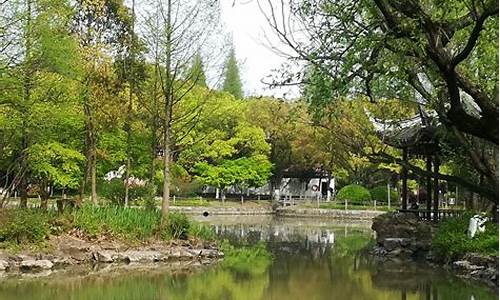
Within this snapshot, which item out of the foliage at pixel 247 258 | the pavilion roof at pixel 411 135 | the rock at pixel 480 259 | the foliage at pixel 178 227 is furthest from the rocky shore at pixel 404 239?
the foliage at pixel 178 227

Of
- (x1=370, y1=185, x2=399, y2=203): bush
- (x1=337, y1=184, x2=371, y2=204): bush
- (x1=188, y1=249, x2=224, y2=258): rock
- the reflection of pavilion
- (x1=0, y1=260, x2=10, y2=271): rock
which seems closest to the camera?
(x1=0, y1=260, x2=10, y2=271): rock

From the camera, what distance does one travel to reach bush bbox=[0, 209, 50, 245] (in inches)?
518

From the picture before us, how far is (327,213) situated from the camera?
34.5 m

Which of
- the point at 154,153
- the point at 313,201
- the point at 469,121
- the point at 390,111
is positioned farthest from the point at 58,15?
the point at 313,201

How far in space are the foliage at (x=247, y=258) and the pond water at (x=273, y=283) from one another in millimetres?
41

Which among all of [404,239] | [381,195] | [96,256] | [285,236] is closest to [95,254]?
[96,256]

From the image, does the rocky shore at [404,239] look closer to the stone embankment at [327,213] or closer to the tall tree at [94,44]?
the tall tree at [94,44]

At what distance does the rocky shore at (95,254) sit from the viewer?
502 inches

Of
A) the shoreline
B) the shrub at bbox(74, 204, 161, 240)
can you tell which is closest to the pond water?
the shoreline

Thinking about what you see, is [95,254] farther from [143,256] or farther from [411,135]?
[411,135]

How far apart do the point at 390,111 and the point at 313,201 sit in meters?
22.9

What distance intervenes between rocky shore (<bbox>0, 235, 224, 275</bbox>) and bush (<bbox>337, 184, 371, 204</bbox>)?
2047cm

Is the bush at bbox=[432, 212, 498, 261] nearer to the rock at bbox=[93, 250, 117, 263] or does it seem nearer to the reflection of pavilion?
the reflection of pavilion

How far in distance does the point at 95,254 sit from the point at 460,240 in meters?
7.73
